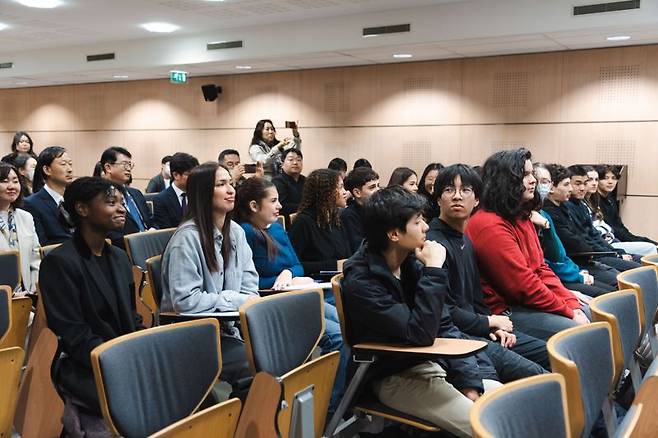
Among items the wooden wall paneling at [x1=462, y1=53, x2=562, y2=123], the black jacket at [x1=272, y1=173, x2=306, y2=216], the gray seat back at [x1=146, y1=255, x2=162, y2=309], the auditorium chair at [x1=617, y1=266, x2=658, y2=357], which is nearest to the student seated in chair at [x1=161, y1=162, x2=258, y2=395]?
the gray seat back at [x1=146, y1=255, x2=162, y2=309]

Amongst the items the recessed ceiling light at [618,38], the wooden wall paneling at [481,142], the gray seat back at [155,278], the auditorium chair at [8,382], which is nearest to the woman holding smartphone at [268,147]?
the wooden wall paneling at [481,142]

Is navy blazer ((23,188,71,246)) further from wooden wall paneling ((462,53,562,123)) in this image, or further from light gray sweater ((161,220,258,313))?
wooden wall paneling ((462,53,562,123))

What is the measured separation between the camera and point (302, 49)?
8.28 m

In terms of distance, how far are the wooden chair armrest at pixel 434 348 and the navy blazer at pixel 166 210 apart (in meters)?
3.40

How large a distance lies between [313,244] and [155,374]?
7.80ft

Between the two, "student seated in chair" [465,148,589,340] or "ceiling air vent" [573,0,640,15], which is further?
"ceiling air vent" [573,0,640,15]

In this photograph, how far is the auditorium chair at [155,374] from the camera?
192 cm

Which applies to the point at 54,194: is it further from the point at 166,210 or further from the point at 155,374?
the point at 155,374

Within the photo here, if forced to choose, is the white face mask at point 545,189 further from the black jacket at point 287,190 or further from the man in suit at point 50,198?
the man in suit at point 50,198

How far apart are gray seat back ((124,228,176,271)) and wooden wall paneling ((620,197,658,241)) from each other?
20.1 ft

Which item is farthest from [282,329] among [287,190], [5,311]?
[287,190]

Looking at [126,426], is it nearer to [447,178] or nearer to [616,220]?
[447,178]

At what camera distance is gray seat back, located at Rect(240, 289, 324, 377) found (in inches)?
93.3

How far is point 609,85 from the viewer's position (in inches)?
305
